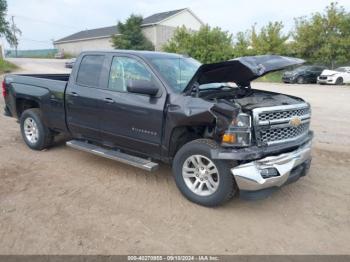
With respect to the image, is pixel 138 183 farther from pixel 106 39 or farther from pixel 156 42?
pixel 106 39

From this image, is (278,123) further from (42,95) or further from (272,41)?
(272,41)

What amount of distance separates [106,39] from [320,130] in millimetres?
48334

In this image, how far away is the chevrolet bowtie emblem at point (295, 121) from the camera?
4035 mm

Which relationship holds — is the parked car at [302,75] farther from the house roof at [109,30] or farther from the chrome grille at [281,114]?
the house roof at [109,30]

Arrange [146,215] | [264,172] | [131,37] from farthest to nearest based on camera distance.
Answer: [131,37] → [146,215] → [264,172]

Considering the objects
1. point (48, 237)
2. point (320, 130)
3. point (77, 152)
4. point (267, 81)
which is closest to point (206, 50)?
point (267, 81)

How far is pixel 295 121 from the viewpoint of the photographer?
4066mm

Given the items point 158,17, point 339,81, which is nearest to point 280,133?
point 339,81

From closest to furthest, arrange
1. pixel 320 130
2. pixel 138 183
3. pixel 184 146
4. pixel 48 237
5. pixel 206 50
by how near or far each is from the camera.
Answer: pixel 48 237
pixel 184 146
pixel 138 183
pixel 320 130
pixel 206 50

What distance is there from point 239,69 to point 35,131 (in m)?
4.01

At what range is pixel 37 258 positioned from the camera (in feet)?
9.94

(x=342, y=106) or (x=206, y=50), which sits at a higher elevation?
(x=206, y=50)

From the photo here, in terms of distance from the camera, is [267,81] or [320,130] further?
[267,81]

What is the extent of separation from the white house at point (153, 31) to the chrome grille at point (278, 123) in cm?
3926
